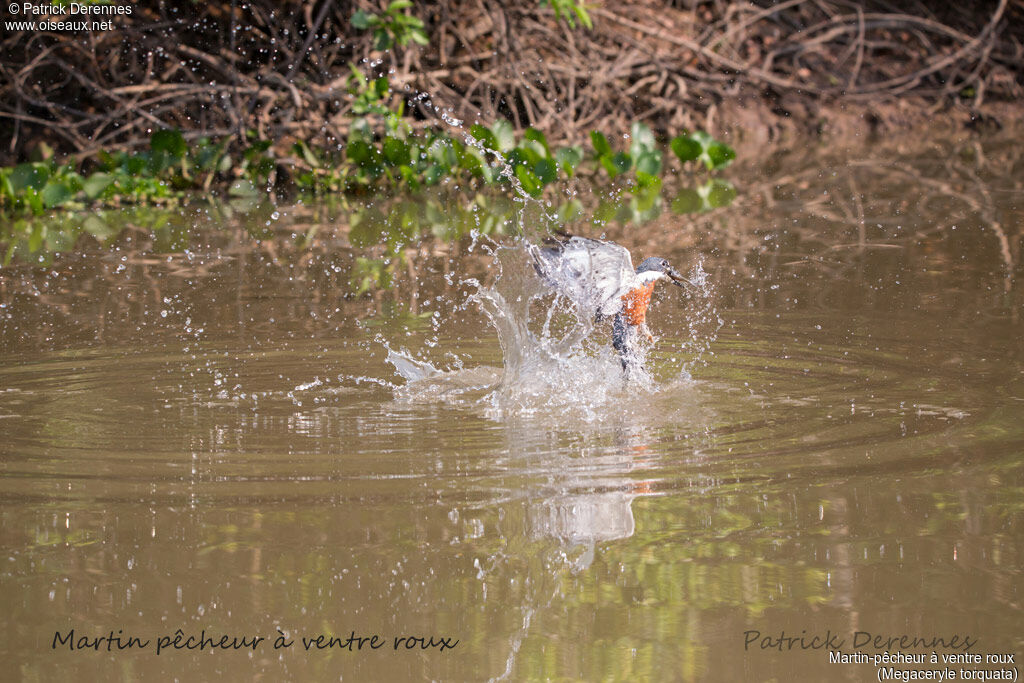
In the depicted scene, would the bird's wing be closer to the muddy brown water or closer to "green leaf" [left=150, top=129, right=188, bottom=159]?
the muddy brown water

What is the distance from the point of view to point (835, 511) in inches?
117

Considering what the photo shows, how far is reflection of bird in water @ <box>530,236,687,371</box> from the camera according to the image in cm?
414

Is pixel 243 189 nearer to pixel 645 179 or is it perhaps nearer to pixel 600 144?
pixel 600 144

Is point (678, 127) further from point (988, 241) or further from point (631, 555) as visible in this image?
point (631, 555)

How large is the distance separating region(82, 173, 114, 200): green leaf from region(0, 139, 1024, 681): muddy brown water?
2594 millimetres

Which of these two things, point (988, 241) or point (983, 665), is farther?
point (988, 241)

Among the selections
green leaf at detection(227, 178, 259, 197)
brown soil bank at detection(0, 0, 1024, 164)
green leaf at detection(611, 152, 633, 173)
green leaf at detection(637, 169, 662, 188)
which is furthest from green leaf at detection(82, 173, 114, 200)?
green leaf at detection(637, 169, 662, 188)

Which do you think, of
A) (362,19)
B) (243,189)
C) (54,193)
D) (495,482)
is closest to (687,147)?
(362,19)

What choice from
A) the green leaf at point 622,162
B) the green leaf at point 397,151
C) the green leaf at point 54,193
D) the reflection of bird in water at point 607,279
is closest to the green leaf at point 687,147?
the green leaf at point 622,162

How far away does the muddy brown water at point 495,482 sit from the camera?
2.40 metres

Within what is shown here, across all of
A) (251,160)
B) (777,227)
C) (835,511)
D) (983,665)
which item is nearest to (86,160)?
(251,160)

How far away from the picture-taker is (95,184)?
28.6 ft

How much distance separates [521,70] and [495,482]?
8.30 m

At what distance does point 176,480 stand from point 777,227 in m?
4.65
